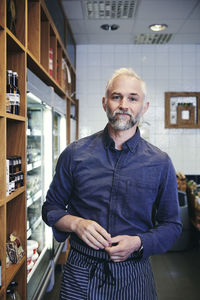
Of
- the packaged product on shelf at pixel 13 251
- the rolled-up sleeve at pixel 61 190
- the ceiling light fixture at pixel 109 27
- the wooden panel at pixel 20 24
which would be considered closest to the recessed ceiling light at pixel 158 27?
the ceiling light fixture at pixel 109 27

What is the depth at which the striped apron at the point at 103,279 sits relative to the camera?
134 cm

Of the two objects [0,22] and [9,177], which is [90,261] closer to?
[9,177]

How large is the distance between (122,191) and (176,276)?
8.20 ft

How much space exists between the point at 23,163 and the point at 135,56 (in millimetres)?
3763

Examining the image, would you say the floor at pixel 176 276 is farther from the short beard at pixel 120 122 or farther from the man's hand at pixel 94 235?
the short beard at pixel 120 122

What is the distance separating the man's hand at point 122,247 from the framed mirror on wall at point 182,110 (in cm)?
399

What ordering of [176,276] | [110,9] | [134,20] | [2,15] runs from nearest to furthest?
[2,15] → [176,276] → [110,9] → [134,20]

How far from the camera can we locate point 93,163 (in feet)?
4.66

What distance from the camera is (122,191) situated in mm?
1354

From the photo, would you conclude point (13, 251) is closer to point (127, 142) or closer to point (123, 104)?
point (127, 142)

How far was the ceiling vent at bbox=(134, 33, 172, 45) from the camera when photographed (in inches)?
180

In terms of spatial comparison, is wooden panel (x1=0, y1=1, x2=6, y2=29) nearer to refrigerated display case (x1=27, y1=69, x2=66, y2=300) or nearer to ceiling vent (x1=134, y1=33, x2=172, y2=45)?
refrigerated display case (x1=27, y1=69, x2=66, y2=300)

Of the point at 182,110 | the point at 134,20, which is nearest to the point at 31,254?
the point at 134,20

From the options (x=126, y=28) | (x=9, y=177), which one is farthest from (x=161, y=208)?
(x=126, y=28)
